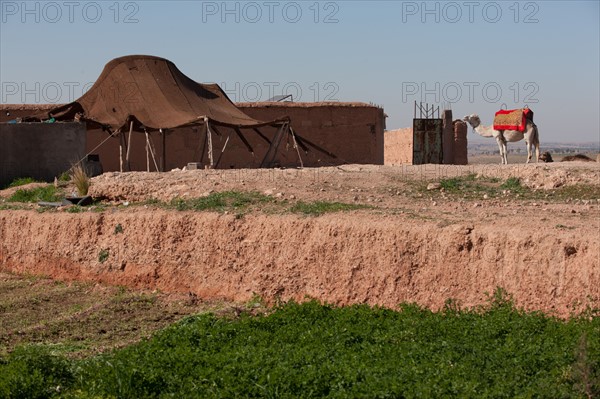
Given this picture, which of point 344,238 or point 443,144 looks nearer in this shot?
point 344,238

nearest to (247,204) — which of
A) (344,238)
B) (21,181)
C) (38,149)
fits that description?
(344,238)

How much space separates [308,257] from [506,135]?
11.1 metres

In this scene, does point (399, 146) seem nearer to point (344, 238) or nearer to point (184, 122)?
point (184, 122)

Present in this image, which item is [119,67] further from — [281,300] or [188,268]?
[281,300]

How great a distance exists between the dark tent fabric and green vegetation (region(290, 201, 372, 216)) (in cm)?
582

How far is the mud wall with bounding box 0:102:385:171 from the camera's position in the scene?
19.8 m

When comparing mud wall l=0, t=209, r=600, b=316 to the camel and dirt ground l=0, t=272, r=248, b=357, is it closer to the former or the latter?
dirt ground l=0, t=272, r=248, b=357

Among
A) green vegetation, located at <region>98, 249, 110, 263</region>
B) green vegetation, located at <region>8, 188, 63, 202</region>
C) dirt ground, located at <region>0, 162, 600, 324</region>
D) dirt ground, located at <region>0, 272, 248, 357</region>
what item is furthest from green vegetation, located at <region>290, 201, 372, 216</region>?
green vegetation, located at <region>8, 188, 63, 202</region>

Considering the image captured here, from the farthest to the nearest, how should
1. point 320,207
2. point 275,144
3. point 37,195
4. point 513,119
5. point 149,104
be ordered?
point 513,119 < point 275,144 < point 149,104 < point 37,195 < point 320,207

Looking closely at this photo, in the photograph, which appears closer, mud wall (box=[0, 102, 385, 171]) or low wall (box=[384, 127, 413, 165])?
mud wall (box=[0, 102, 385, 171])

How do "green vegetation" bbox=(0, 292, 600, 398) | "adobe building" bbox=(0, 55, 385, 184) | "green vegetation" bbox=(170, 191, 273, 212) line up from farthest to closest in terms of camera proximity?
"adobe building" bbox=(0, 55, 385, 184), "green vegetation" bbox=(170, 191, 273, 212), "green vegetation" bbox=(0, 292, 600, 398)

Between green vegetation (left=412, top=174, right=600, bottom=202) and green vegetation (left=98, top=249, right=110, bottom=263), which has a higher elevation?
green vegetation (left=412, top=174, right=600, bottom=202)

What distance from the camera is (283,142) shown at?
20141 mm

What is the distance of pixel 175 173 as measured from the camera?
14.2 meters
